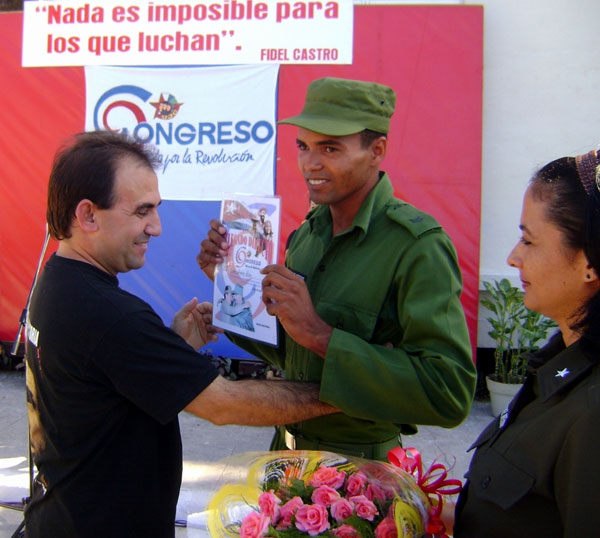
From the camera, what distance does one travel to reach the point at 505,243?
6.18 m

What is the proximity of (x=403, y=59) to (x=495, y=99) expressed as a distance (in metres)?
1.01

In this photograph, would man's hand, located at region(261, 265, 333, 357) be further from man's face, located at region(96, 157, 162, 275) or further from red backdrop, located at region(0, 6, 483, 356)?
red backdrop, located at region(0, 6, 483, 356)

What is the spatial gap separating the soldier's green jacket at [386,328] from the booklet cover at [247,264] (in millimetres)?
189

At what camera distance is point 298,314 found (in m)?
1.72

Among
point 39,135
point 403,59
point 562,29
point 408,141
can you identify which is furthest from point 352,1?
point 39,135

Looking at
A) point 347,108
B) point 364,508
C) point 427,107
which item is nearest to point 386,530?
point 364,508

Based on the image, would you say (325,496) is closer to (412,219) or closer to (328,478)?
(328,478)

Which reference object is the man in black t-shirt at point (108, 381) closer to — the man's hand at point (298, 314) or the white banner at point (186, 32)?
the man's hand at point (298, 314)

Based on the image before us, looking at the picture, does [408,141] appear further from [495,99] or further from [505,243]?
[505,243]

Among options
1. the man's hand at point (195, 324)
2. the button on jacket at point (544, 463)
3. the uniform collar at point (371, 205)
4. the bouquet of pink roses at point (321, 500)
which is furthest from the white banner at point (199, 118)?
the button on jacket at point (544, 463)

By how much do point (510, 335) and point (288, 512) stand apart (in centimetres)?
492

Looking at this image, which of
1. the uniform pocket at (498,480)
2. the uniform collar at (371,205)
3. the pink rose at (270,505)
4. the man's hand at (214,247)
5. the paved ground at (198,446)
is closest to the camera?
the uniform pocket at (498,480)

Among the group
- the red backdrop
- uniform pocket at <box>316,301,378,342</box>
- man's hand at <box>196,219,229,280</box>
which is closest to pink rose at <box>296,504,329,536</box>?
uniform pocket at <box>316,301,378,342</box>

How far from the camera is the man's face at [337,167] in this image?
1967 mm
